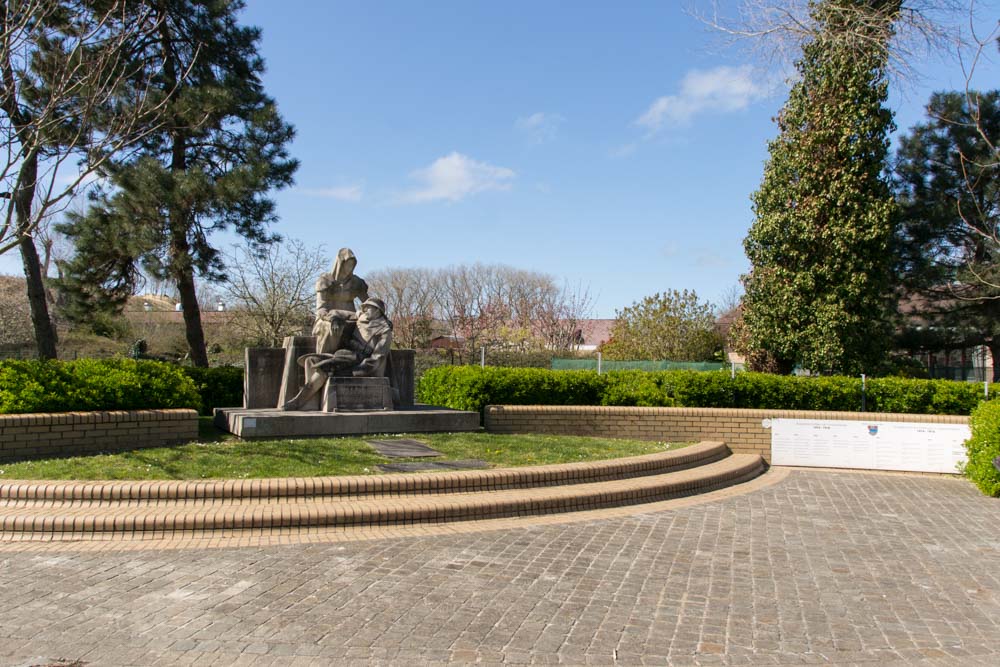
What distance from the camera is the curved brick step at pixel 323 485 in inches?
274

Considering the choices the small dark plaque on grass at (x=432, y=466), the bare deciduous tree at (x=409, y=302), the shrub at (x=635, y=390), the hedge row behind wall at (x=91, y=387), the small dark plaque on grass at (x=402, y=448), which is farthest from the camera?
the bare deciduous tree at (x=409, y=302)

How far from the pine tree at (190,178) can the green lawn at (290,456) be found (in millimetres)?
8425

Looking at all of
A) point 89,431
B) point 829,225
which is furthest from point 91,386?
point 829,225

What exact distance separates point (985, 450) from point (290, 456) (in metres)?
8.98

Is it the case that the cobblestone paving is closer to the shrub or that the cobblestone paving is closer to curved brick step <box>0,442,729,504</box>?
curved brick step <box>0,442,729,504</box>

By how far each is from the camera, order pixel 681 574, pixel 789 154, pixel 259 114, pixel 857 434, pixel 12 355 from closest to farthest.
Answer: pixel 681 574, pixel 857 434, pixel 789 154, pixel 259 114, pixel 12 355

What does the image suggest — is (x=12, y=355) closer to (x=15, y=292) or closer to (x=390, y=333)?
(x=15, y=292)

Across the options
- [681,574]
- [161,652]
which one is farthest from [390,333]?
[161,652]

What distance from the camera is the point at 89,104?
9969mm

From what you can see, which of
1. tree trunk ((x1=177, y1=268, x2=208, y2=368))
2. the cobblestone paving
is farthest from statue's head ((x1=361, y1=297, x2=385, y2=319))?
tree trunk ((x1=177, y1=268, x2=208, y2=368))

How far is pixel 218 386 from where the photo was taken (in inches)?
567

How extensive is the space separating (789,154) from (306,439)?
1345 centimetres

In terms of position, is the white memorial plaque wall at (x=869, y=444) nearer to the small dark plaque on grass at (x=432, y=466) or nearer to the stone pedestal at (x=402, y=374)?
the small dark plaque on grass at (x=432, y=466)

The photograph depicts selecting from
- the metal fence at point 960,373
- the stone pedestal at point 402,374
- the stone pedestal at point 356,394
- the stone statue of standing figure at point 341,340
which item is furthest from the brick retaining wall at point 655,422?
the metal fence at point 960,373
